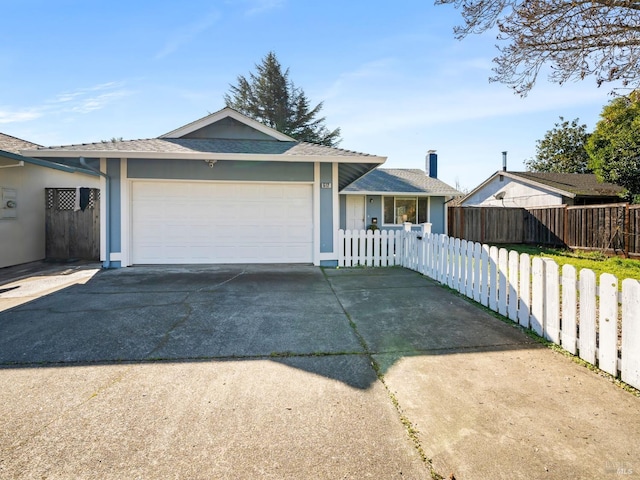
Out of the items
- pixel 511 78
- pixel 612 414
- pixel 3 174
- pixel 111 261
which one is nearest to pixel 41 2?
pixel 3 174

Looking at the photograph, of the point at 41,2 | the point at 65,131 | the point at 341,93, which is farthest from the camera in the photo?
the point at 65,131

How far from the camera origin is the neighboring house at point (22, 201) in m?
8.80

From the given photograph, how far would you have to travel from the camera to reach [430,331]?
380 centimetres

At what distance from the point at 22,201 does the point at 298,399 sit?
1136cm

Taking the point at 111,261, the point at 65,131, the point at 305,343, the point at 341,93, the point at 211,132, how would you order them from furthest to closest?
the point at 65,131 < the point at 341,93 < the point at 211,132 < the point at 111,261 < the point at 305,343

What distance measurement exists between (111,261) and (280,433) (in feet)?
26.4

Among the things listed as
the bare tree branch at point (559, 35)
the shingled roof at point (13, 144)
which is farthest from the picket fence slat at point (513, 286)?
the shingled roof at point (13, 144)

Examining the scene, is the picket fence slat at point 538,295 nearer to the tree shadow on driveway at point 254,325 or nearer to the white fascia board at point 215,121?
the tree shadow on driveway at point 254,325

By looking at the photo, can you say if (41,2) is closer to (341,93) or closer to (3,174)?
(3,174)

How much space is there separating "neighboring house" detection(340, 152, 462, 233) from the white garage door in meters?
6.28

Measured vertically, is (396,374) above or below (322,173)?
below

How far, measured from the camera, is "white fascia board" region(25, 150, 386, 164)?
297 inches

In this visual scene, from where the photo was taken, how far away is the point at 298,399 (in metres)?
2.40

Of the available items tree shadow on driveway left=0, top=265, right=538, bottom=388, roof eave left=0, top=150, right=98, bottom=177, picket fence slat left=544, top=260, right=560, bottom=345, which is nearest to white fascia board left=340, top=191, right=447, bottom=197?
tree shadow on driveway left=0, top=265, right=538, bottom=388
